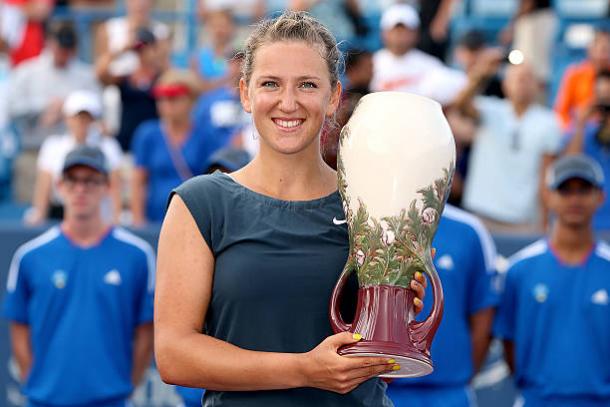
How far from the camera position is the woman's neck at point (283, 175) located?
9.36ft

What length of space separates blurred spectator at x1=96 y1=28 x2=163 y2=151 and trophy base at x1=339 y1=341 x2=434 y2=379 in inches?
254

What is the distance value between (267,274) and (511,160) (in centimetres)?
547

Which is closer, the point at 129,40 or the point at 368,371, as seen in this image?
the point at 368,371

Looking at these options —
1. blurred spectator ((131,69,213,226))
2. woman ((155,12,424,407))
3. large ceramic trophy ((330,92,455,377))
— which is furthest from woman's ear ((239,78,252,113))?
blurred spectator ((131,69,213,226))

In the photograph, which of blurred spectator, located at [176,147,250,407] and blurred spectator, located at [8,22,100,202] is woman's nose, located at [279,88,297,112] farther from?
blurred spectator, located at [8,22,100,202]

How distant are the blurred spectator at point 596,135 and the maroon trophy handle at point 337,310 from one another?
17.8 ft

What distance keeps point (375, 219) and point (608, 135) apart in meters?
5.52

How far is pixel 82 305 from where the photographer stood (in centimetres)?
624

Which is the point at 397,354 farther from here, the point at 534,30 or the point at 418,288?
the point at 534,30

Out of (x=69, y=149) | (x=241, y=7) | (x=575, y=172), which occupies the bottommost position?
(x=575, y=172)

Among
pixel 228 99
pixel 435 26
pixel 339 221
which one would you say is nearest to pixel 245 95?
pixel 339 221

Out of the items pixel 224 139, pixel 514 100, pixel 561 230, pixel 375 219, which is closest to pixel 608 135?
pixel 514 100

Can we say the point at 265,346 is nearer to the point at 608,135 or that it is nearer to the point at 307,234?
the point at 307,234

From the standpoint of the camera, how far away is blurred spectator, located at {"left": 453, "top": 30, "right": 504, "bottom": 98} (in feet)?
27.3
